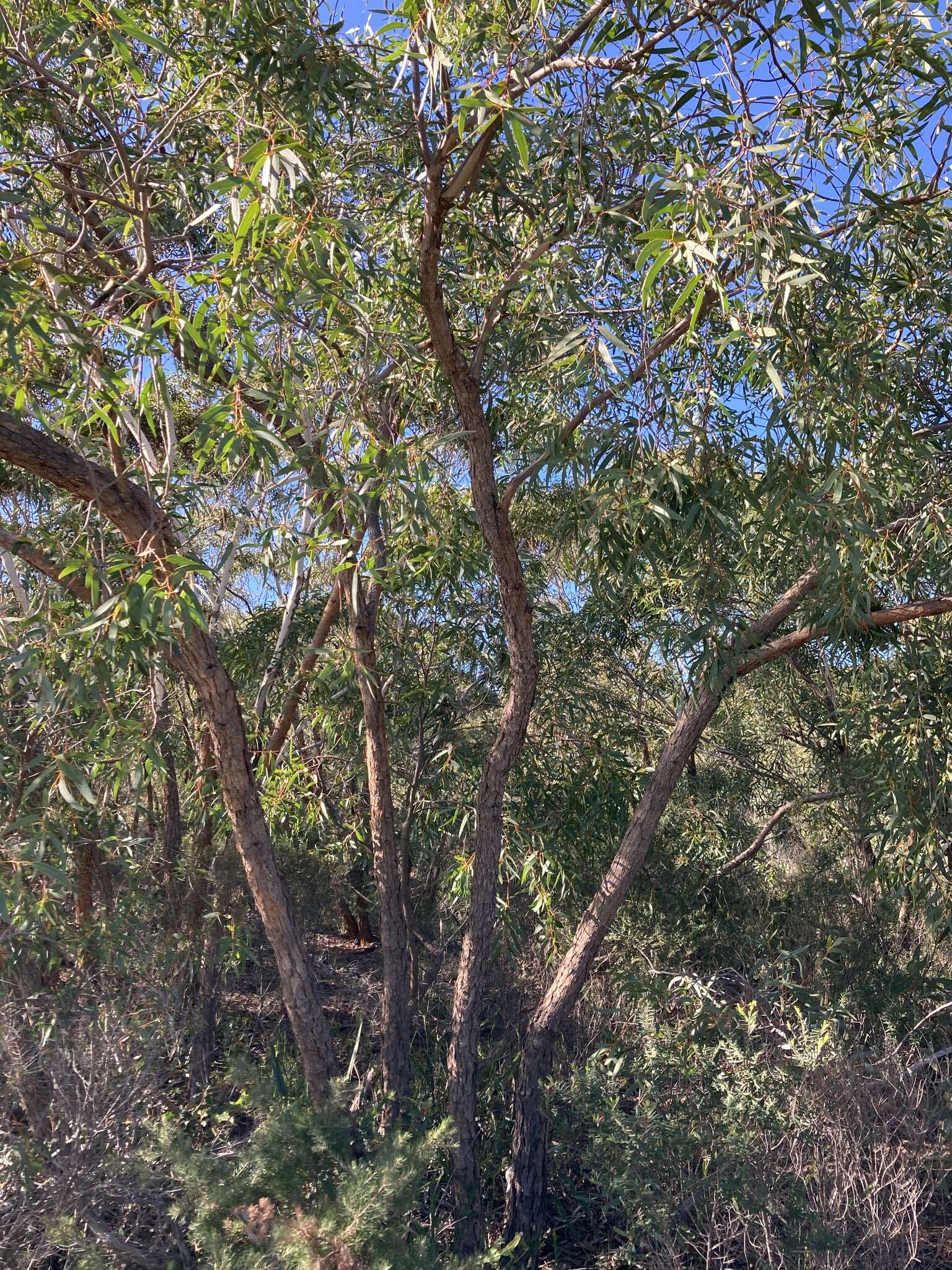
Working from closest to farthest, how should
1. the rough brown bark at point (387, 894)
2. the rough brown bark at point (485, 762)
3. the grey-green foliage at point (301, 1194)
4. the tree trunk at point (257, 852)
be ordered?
the grey-green foliage at point (301, 1194), the tree trunk at point (257, 852), the rough brown bark at point (485, 762), the rough brown bark at point (387, 894)

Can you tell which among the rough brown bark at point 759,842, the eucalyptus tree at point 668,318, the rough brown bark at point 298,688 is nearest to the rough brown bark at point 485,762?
the eucalyptus tree at point 668,318

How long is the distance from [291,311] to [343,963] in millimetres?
5698

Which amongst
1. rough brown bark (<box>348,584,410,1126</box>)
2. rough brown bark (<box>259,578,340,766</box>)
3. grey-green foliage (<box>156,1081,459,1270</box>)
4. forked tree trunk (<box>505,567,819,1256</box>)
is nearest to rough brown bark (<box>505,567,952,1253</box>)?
forked tree trunk (<box>505,567,819,1256</box>)

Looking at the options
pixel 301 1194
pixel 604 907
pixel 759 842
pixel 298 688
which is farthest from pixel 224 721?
pixel 759 842

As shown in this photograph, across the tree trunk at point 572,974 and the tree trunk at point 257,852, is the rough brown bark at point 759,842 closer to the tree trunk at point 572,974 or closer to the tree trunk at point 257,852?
the tree trunk at point 572,974

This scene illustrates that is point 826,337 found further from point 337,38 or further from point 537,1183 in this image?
point 537,1183

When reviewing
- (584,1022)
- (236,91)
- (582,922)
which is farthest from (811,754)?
(236,91)

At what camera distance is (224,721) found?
12.0 feet

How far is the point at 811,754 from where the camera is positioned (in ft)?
24.0

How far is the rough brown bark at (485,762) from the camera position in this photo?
378 centimetres

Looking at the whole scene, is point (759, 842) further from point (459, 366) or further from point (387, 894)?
point (459, 366)

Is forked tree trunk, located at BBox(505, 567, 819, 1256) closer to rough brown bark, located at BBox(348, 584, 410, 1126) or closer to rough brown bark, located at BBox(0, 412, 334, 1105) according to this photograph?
rough brown bark, located at BBox(348, 584, 410, 1126)

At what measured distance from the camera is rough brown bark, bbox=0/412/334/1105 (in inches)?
125

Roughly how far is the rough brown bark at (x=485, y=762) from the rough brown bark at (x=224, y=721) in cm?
62
